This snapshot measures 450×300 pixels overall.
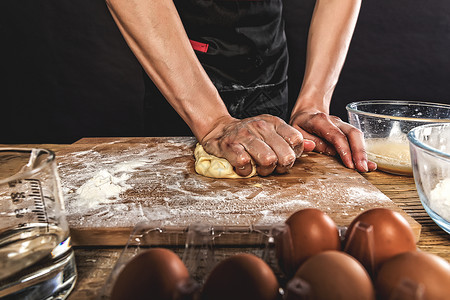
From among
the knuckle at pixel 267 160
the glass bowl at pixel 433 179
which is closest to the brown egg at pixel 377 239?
the glass bowl at pixel 433 179

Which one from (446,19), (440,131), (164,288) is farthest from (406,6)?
(164,288)

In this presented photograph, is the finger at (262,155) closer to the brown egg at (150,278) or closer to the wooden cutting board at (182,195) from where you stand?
the wooden cutting board at (182,195)

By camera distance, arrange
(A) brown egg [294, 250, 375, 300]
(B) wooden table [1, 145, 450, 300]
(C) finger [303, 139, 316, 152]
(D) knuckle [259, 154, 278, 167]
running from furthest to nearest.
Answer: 1. (C) finger [303, 139, 316, 152]
2. (D) knuckle [259, 154, 278, 167]
3. (B) wooden table [1, 145, 450, 300]
4. (A) brown egg [294, 250, 375, 300]

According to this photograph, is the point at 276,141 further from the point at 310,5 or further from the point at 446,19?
the point at 446,19

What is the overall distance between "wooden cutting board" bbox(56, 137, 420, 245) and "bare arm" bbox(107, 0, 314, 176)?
9 cm

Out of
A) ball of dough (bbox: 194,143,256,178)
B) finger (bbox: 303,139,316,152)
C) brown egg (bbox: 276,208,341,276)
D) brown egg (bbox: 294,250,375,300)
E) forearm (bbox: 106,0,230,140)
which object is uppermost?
forearm (bbox: 106,0,230,140)

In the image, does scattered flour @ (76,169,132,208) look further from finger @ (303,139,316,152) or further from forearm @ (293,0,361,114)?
forearm @ (293,0,361,114)

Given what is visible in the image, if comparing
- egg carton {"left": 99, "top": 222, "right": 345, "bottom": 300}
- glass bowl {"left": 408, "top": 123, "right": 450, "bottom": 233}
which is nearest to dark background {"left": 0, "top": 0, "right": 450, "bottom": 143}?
glass bowl {"left": 408, "top": 123, "right": 450, "bottom": 233}

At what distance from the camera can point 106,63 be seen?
2959 millimetres

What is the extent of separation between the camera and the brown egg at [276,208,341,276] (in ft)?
Result: 1.83

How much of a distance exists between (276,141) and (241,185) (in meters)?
0.19

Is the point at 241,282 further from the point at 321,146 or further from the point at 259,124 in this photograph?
the point at 321,146

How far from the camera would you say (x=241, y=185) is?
1116 millimetres

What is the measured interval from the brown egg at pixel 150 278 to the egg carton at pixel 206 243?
0.08 metres
